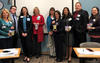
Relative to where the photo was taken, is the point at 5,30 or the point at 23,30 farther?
the point at 23,30

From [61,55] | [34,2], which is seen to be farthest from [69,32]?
[34,2]

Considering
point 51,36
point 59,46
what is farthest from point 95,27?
point 51,36

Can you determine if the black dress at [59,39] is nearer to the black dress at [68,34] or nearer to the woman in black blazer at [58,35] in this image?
the woman in black blazer at [58,35]

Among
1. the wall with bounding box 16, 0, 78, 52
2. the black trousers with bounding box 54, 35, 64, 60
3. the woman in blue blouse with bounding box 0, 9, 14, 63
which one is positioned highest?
the wall with bounding box 16, 0, 78, 52

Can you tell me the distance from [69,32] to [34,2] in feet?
5.03

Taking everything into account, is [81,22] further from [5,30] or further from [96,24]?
[5,30]

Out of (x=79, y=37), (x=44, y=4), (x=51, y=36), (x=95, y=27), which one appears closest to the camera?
(x=95, y=27)

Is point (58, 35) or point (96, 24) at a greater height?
point (96, 24)

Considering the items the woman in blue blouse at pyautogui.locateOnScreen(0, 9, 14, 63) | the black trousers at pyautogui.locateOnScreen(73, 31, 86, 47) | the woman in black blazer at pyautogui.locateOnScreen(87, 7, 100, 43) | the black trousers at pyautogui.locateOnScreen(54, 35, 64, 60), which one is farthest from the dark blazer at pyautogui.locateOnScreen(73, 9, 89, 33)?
the woman in blue blouse at pyautogui.locateOnScreen(0, 9, 14, 63)

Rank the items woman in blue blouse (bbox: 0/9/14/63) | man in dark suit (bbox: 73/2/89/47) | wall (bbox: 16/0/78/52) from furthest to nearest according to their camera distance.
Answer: wall (bbox: 16/0/78/52)
man in dark suit (bbox: 73/2/89/47)
woman in blue blouse (bbox: 0/9/14/63)

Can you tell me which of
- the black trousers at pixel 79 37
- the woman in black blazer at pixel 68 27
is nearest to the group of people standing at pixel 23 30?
the woman in black blazer at pixel 68 27

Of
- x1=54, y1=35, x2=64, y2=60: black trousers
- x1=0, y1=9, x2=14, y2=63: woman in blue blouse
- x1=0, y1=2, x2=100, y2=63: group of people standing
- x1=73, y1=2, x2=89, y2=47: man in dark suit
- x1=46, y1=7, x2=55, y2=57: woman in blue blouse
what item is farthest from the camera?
x1=46, y1=7, x2=55, y2=57: woman in blue blouse

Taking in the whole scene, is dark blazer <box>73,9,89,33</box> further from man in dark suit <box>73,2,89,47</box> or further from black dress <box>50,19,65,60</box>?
black dress <box>50,19,65,60</box>

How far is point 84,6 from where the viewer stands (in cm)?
453
